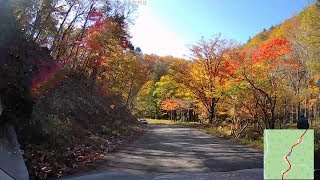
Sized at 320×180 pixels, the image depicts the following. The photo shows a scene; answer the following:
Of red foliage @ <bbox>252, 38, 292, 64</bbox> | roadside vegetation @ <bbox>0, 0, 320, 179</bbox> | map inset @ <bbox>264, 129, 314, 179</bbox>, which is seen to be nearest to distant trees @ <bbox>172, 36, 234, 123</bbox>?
roadside vegetation @ <bbox>0, 0, 320, 179</bbox>

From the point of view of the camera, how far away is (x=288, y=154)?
3.18 m

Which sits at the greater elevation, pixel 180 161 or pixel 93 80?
pixel 93 80

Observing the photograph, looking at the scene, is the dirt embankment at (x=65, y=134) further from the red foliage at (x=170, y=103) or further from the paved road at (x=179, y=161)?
the red foliage at (x=170, y=103)

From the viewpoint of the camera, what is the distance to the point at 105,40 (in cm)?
2402

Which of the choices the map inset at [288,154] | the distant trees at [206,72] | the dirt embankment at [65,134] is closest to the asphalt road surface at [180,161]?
the dirt embankment at [65,134]

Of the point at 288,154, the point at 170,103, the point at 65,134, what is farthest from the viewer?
the point at 170,103

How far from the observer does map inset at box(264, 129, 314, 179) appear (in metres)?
3.15

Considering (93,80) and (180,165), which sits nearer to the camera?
(180,165)

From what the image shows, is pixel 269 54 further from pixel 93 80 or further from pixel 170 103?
pixel 170 103

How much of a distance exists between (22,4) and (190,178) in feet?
30.7

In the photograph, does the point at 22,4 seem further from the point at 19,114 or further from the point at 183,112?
the point at 183,112

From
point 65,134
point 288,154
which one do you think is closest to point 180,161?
point 65,134

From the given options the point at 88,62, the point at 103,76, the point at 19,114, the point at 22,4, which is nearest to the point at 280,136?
the point at 19,114

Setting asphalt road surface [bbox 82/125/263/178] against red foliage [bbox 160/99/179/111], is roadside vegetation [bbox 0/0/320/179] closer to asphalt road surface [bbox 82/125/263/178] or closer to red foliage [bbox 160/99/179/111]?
A: asphalt road surface [bbox 82/125/263/178]
